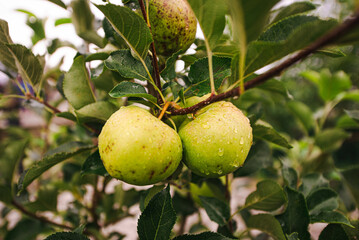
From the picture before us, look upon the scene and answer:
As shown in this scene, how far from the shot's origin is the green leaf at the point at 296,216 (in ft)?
1.89

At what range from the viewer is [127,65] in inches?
19.6

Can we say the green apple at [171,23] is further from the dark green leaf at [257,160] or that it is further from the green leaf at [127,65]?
the dark green leaf at [257,160]

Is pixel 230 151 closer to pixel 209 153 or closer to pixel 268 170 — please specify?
pixel 209 153

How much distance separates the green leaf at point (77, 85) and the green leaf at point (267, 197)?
50cm

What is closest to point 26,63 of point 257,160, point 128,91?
point 128,91

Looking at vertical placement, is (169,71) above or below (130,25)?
below

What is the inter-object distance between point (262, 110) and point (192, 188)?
1.15 feet

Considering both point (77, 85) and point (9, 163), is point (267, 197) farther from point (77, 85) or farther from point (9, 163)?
point (9, 163)

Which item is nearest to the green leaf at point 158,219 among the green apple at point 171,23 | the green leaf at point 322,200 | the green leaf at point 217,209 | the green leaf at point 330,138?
the green leaf at point 217,209

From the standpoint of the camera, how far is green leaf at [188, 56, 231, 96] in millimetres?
516

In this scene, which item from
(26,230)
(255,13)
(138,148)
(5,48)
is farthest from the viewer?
(26,230)

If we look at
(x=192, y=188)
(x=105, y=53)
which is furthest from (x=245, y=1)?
(x=192, y=188)

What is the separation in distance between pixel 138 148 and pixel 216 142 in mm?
143

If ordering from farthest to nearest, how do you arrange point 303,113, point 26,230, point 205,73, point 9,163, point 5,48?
point 303,113
point 26,230
point 9,163
point 5,48
point 205,73
